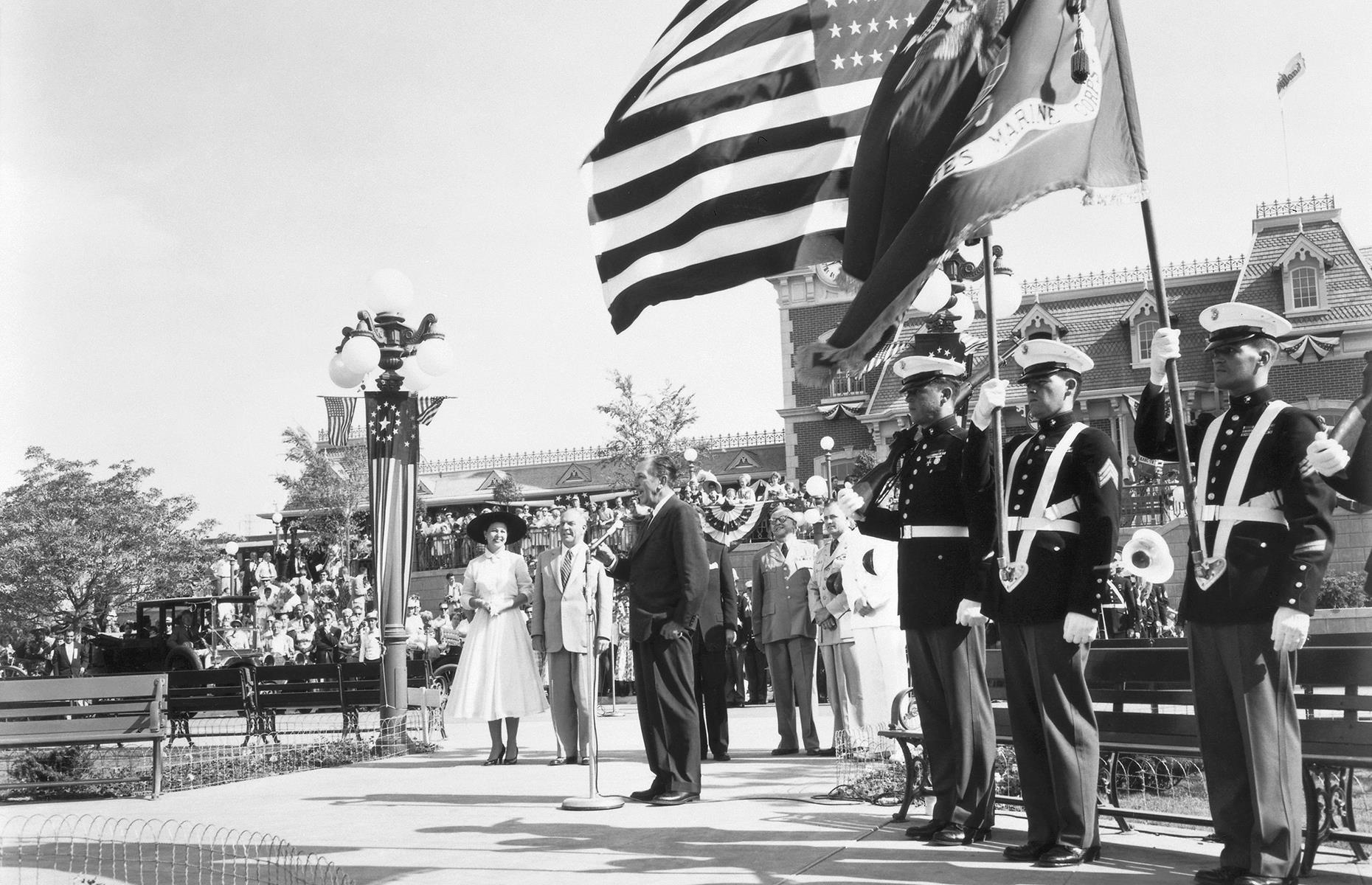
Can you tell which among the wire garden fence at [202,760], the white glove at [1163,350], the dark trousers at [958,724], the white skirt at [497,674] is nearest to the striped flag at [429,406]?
the white skirt at [497,674]

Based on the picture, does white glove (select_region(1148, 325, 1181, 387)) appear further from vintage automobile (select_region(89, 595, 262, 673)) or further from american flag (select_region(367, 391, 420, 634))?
vintage automobile (select_region(89, 595, 262, 673))

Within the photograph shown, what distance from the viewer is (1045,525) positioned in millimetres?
5793

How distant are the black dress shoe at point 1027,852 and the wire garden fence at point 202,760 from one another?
Answer: 24.7 ft

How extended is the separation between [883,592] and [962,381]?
232 cm

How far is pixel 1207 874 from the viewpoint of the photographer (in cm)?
502

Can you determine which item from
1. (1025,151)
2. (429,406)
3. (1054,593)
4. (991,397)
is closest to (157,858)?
(1054,593)

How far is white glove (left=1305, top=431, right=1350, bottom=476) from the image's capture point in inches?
186

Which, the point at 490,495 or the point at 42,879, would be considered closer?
the point at 42,879

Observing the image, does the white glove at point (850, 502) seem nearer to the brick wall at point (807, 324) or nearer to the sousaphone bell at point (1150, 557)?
the sousaphone bell at point (1150, 557)

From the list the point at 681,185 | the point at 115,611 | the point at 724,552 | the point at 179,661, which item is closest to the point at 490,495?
the point at 115,611

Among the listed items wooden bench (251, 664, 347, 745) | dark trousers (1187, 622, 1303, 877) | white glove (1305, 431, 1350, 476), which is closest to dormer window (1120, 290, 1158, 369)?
wooden bench (251, 664, 347, 745)

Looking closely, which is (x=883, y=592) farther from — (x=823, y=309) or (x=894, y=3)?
(x=823, y=309)

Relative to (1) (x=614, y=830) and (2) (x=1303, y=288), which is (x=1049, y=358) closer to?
(1) (x=614, y=830)

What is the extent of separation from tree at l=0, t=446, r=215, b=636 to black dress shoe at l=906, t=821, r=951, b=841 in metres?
40.5
